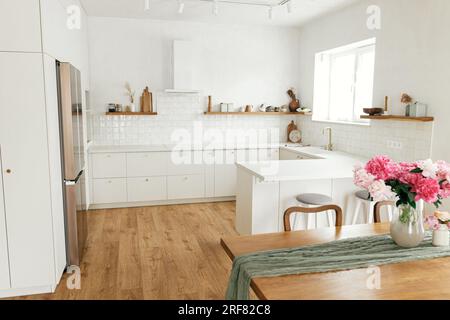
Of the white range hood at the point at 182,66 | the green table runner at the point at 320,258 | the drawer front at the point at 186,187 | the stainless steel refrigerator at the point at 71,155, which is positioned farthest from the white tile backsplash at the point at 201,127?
the green table runner at the point at 320,258

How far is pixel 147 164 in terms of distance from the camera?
17.5 feet

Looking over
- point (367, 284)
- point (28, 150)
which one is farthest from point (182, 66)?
point (367, 284)

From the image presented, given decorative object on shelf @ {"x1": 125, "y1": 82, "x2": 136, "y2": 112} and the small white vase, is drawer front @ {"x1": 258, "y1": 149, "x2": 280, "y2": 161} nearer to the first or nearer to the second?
decorative object on shelf @ {"x1": 125, "y1": 82, "x2": 136, "y2": 112}

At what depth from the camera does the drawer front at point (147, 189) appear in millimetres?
5348

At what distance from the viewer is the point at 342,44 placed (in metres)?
5.04

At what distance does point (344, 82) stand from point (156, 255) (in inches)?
143

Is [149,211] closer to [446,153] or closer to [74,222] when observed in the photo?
[74,222]

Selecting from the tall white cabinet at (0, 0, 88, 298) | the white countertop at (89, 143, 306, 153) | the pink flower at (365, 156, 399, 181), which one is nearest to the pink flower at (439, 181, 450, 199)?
the pink flower at (365, 156, 399, 181)

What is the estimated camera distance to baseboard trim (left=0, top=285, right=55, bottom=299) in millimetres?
2848

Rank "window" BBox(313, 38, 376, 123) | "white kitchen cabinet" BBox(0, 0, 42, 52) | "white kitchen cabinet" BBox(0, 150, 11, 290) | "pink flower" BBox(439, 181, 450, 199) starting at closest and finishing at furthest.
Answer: "pink flower" BBox(439, 181, 450, 199), "white kitchen cabinet" BBox(0, 0, 42, 52), "white kitchen cabinet" BBox(0, 150, 11, 290), "window" BBox(313, 38, 376, 123)

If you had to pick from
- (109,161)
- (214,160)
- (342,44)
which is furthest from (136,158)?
(342,44)

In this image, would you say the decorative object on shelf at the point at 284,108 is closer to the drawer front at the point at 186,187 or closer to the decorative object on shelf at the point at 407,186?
the drawer front at the point at 186,187

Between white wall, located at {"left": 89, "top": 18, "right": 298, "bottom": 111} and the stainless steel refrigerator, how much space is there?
2.13 metres
